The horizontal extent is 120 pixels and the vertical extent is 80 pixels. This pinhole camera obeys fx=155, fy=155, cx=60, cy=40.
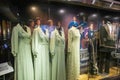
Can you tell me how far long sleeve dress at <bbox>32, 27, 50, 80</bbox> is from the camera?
3199 millimetres

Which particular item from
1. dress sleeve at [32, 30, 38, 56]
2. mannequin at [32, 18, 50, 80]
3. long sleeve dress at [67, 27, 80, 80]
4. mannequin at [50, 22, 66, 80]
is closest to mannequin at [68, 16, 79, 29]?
long sleeve dress at [67, 27, 80, 80]

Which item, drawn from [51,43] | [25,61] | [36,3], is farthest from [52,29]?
[25,61]

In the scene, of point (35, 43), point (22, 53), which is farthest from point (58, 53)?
point (22, 53)

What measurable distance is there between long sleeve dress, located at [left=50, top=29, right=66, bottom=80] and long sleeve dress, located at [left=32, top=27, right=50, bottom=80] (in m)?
0.13

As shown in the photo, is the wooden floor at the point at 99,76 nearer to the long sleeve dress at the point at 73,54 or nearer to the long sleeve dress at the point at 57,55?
the long sleeve dress at the point at 73,54

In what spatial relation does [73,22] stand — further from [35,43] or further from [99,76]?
[99,76]

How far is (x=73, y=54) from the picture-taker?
3730 millimetres

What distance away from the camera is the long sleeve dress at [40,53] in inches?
126

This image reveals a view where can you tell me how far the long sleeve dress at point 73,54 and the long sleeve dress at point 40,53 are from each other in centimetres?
60

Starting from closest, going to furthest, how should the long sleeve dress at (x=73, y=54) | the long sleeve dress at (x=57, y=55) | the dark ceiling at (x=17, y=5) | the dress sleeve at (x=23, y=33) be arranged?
the dark ceiling at (x=17, y=5) → the dress sleeve at (x=23, y=33) → the long sleeve dress at (x=57, y=55) → the long sleeve dress at (x=73, y=54)

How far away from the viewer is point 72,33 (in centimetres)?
369

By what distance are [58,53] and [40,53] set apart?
463 mm

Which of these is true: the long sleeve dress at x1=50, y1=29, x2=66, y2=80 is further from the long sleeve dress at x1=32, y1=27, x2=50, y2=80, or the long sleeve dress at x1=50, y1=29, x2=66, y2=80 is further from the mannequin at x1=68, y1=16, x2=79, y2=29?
the mannequin at x1=68, y1=16, x2=79, y2=29

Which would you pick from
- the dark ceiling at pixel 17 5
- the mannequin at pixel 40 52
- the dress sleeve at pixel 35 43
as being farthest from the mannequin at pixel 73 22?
the dress sleeve at pixel 35 43
